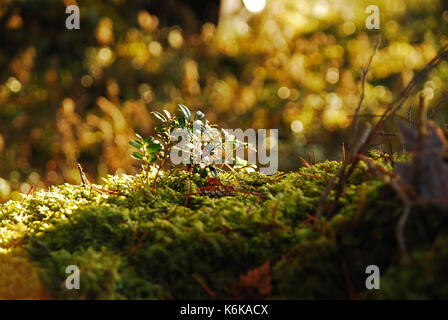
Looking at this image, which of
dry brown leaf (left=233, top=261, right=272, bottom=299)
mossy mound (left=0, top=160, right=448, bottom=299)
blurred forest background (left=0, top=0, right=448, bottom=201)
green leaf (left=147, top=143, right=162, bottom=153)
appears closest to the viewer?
mossy mound (left=0, top=160, right=448, bottom=299)

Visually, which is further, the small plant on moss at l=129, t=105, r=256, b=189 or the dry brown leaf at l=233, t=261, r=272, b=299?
the small plant on moss at l=129, t=105, r=256, b=189

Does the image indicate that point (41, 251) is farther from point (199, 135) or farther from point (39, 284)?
point (199, 135)

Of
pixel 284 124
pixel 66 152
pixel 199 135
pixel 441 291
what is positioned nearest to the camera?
pixel 441 291

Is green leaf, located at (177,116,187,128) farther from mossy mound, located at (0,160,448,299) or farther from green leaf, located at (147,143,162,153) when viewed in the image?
mossy mound, located at (0,160,448,299)

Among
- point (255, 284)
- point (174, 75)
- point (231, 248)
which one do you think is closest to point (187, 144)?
point (231, 248)

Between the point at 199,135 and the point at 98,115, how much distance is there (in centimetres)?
394

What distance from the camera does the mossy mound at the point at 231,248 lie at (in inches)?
36.6

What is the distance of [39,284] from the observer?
108 cm

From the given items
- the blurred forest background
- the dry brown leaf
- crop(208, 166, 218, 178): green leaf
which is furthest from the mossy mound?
the blurred forest background

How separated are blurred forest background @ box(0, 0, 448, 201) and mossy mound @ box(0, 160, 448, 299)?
139 inches

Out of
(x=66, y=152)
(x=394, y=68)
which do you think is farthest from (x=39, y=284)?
(x=394, y=68)

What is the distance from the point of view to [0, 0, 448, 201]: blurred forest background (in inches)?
195

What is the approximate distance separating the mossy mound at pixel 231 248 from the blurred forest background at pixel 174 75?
11.6 ft

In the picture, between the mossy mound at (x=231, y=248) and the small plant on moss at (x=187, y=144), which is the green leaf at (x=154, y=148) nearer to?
the small plant on moss at (x=187, y=144)
